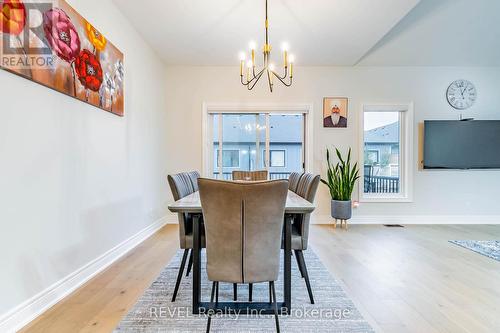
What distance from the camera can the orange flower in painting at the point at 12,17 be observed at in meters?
1.44

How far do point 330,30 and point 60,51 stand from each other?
2.90 metres

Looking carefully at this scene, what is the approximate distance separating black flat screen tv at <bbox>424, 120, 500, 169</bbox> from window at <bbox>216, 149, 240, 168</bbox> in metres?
3.21

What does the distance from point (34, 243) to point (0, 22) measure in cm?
136

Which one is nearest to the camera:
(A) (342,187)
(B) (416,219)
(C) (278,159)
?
(A) (342,187)

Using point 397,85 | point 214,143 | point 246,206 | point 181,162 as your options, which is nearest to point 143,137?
point 181,162

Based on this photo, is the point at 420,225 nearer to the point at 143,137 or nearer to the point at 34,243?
the point at 143,137

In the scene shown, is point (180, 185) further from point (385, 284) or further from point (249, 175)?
point (385, 284)

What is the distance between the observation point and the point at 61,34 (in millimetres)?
1867

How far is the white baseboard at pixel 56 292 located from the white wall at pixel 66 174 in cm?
5

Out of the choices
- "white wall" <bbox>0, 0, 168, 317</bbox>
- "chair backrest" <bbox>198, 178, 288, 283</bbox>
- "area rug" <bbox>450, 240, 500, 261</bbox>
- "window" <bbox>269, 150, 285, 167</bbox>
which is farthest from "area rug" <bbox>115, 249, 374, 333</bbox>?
"window" <bbox>269, 150, 285, 167</bbox>

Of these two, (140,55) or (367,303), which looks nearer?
(367,303)

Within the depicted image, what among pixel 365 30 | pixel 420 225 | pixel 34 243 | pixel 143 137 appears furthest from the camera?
pixel 420 225

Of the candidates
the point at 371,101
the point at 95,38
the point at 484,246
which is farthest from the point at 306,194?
the point at 371,101

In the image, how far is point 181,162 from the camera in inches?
169
